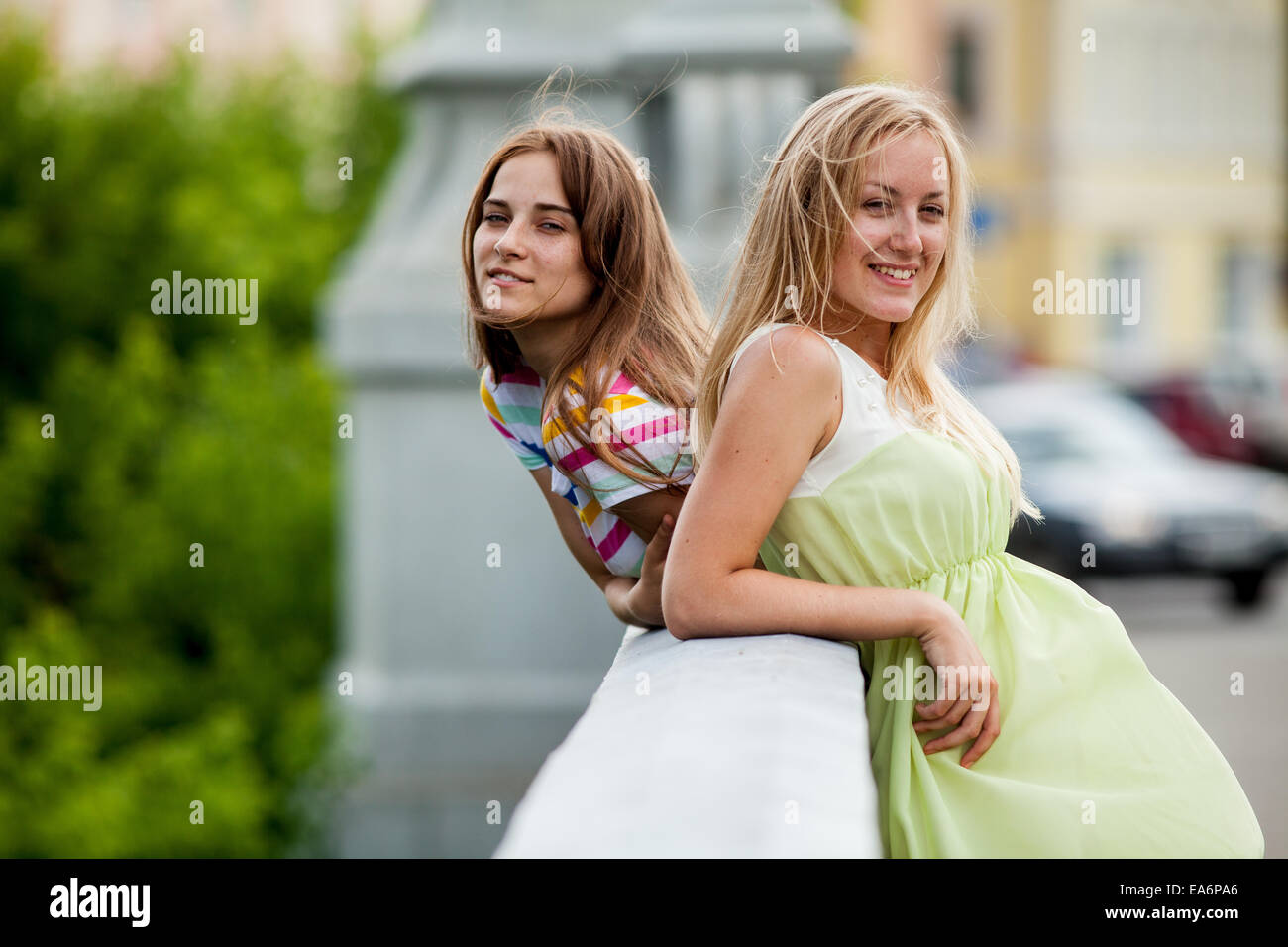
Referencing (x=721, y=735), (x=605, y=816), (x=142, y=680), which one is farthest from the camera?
(x=142, y=680)

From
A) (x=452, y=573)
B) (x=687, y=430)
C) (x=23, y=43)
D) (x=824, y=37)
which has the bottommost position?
(x=452, y=573)

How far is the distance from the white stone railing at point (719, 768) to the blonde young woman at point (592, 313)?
1.15 ft

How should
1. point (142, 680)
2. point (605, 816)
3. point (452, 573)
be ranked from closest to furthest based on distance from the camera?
1. point (605, 816)
2. point (452, 573)
3. point (142, 680)

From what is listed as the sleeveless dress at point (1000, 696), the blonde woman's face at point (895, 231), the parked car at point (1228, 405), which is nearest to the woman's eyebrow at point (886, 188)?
the blonde woman's face at point (895, 231)

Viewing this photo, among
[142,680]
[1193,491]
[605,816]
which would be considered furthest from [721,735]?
[1193,491]

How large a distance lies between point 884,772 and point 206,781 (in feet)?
22.9

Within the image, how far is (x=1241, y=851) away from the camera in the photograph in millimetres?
2344

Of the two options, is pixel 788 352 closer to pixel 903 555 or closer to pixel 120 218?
pixel 903 555

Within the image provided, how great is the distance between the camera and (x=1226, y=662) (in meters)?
11.0

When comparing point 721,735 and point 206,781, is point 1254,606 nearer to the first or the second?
point 206,781

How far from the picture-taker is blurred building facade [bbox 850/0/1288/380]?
4047 cm

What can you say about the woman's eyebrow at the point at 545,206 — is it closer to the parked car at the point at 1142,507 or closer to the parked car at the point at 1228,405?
the parked car at the point at 1142,507

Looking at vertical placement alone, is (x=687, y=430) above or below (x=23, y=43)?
below

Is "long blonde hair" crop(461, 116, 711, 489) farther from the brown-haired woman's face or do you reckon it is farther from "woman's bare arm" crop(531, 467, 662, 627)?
"woman's bare arm" crop(531, 467, 662, 627)
